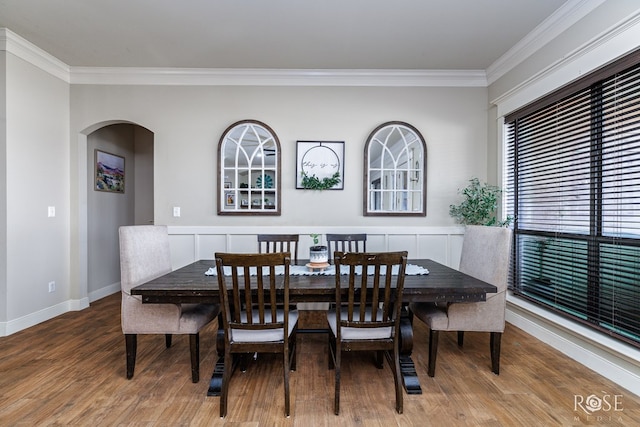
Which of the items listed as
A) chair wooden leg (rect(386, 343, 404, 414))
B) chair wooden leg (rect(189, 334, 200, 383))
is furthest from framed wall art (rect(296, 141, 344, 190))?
chair wooden leg (rect(386, 343, 404, 414))

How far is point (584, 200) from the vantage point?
2383mm

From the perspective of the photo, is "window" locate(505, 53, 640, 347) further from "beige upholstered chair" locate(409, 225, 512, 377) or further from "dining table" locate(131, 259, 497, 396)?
"dining table" locate(131, 259, 497, 396)

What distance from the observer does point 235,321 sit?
5.90 feet

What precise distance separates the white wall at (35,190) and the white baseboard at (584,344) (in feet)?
16.1

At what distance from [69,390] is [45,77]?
3219 mm

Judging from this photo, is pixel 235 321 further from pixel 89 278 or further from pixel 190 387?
pixel 89 278

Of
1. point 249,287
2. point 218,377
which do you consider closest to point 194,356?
point 218,377

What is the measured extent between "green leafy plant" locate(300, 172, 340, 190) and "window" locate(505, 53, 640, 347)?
6.29 ft

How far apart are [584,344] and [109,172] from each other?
553cm

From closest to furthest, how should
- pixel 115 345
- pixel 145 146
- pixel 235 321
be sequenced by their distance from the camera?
pixel 235 321 < pixel 115 345 < pixel 145 146

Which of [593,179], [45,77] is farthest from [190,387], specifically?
[45,77]

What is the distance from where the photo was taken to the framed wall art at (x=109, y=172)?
4.03m

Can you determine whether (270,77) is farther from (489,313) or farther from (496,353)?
(496,353)

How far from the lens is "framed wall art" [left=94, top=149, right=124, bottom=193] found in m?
4.03
